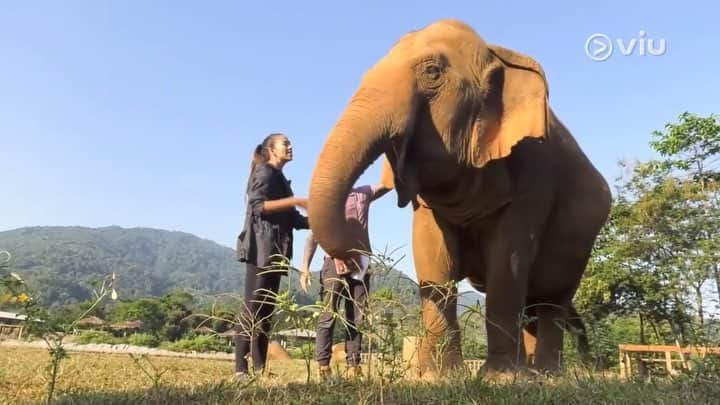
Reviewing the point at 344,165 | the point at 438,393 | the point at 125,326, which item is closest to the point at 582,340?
the point at 344,165

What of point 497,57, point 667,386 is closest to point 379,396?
point 667,386

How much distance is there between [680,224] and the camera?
2145 cm

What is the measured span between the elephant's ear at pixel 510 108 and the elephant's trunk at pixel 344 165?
590mm

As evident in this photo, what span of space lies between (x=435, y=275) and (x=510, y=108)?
43.8 inches

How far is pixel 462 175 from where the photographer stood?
3420 millimetres

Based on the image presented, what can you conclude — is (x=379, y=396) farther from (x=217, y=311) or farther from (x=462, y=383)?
(x=217, y=311)

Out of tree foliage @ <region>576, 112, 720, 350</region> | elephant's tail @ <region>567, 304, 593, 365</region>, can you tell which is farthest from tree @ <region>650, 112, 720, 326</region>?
elephant's tail @ <region>567, 304, 593, 365</region>

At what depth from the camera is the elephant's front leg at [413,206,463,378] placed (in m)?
3.47

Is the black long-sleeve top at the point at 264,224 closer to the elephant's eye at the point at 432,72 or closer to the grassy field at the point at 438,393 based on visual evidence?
the elephant's eye at the point at 432,72

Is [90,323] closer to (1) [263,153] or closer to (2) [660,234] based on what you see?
(1) [263,153]

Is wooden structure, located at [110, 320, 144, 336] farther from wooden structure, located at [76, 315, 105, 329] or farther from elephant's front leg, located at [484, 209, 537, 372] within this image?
elephant's front leg, located at [484, 209, 537, 372]

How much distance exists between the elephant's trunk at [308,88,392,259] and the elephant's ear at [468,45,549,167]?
1.94ft

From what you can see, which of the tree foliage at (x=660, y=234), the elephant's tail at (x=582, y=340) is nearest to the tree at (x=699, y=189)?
the tree foliage at (x=660, y=234)

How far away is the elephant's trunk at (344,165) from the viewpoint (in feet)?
9.22
